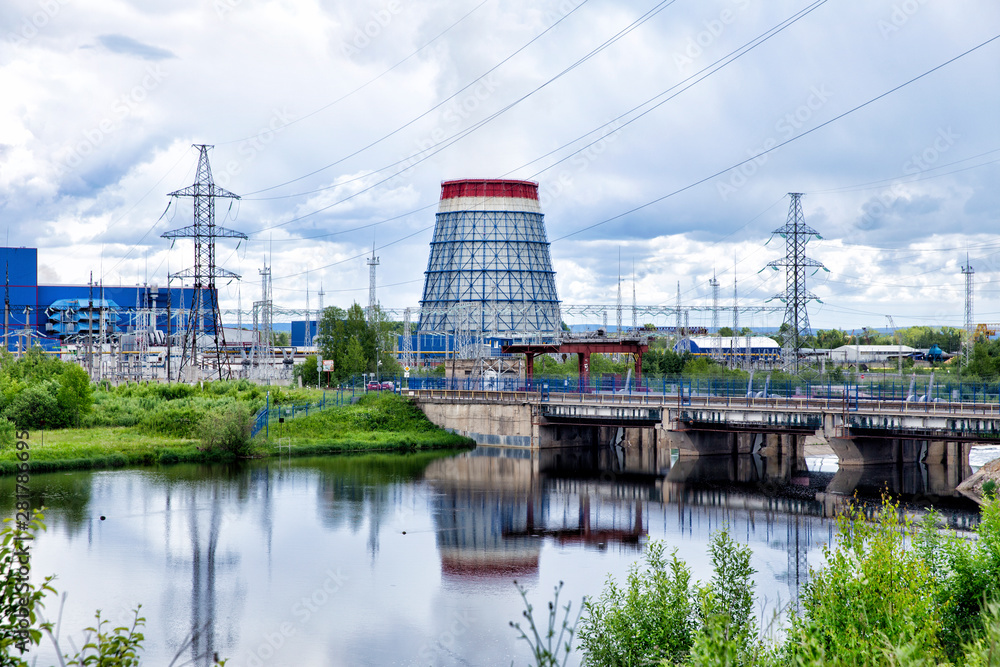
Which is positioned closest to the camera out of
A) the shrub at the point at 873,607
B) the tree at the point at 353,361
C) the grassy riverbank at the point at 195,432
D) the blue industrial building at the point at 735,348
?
the shrub at the point at 873,607

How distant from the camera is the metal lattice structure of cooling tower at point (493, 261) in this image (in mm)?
94250

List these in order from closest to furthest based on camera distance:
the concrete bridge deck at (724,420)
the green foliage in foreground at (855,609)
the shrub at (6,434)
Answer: the green foliage in foreground at (855,609), the concrete bridge deck at (724,420), the shrub at (6,434)

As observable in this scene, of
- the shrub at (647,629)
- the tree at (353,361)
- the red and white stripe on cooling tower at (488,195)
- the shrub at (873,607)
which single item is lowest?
the shrub at (647,629)

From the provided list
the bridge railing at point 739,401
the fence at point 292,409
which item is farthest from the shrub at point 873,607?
the fence at point 292,409

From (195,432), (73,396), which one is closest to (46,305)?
(73,396)

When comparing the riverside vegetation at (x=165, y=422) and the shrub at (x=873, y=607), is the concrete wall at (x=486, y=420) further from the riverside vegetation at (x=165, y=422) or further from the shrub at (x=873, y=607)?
the shrub at (x=873, y=607)

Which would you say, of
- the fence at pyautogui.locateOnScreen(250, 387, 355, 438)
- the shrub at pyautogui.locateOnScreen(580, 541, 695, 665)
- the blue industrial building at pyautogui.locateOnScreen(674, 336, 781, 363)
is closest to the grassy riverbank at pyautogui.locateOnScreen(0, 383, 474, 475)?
the fence at pyautogui.locateOnScreen(250, 387, 355, 438)

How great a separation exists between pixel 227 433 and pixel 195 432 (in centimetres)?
369

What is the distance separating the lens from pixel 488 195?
94.8 metres

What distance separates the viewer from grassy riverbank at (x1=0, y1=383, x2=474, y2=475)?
44500mm

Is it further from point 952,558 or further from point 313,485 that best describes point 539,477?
point 952,558

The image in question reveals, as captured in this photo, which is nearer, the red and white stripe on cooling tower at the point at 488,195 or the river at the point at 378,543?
the river at the point at 378,543

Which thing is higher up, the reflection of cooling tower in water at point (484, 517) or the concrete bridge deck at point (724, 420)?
the concrete bridge deck at point (724, 420)

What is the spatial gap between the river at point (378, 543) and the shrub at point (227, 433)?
7.97 ft
